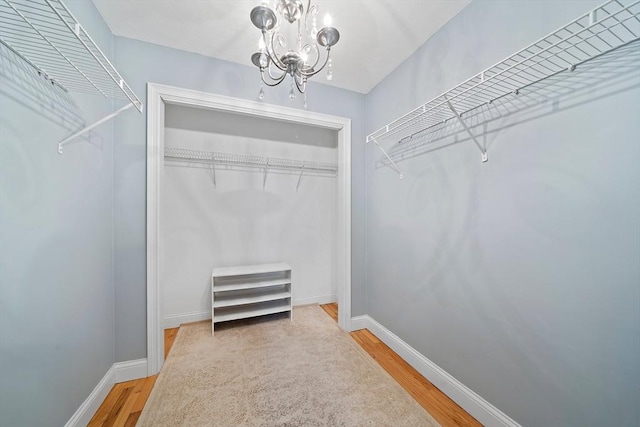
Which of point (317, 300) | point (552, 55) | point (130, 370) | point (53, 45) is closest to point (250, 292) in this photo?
point (317, 300)

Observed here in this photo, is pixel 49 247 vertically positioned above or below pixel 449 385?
above

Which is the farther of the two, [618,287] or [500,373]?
[500,373]

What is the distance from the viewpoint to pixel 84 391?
4.42ft

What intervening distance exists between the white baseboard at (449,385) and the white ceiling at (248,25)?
2455 mm

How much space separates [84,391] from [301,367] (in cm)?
135

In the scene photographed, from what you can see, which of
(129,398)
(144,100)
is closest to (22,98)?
(144,100)

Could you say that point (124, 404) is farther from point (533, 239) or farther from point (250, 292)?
point (533, 239)

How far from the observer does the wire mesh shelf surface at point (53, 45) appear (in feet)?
2.85

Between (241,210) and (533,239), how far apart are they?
8.48 feet

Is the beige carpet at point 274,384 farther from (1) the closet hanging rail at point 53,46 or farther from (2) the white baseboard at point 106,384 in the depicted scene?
(1) the closet hanging rail at point 53,46

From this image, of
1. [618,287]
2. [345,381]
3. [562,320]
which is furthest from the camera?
[345,381]

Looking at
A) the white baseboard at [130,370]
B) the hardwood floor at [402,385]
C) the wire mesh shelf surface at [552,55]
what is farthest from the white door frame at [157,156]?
the wire mesh shelf surface at [552,55]

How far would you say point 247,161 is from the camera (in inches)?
107

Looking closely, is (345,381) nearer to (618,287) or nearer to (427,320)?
(427,320)
